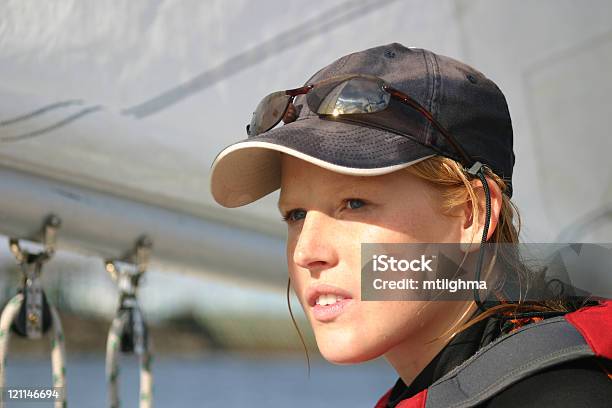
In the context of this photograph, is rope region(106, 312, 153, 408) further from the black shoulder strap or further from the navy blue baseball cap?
the black shoulder strap

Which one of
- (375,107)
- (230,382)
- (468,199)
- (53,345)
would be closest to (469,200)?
(468,199)

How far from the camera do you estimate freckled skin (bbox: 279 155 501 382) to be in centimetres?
71

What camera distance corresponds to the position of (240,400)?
6312mm

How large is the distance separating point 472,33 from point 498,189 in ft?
2.62

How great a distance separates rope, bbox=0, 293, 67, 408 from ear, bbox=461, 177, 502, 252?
1.40 ft

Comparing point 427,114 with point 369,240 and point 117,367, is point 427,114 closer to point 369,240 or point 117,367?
point 369,240

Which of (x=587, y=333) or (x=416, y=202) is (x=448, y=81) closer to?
(x=416, y=202)

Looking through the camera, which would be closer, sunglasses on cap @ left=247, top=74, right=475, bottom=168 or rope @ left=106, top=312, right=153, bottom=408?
sunglasses on cap @ left=247, top=74, right=475, bottom=168

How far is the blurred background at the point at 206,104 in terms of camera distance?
0.99m

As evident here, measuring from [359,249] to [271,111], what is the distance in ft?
0.52

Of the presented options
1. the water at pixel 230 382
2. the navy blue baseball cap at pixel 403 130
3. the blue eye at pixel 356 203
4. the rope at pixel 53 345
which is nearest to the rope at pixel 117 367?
the rope at pixel 53 345

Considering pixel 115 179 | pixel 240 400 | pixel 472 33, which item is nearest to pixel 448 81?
pixel 115 179

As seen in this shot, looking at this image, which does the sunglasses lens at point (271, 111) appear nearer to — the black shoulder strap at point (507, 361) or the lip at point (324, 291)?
the lip at point (324, 291)

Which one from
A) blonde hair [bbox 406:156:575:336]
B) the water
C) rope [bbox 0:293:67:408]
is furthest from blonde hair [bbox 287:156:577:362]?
the water
